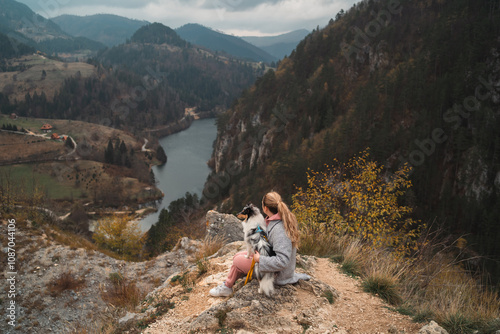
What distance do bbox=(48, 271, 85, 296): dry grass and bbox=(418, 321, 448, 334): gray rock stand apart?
16.5 metres

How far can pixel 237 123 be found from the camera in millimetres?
120125

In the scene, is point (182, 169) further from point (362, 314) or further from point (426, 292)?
point (362, 314)

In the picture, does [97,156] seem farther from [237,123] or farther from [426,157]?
[426,157]

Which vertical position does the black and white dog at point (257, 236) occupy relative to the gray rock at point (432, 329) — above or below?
above

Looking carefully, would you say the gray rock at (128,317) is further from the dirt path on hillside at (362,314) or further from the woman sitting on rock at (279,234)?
the dirt path on hillside at (362,314)

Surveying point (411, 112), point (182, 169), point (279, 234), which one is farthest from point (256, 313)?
point (182, 169)

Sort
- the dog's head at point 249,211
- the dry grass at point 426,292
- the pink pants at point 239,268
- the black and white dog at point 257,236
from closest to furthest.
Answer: the dry grass at point 426,292
the black and white dog at point 257,236
the dog's head at point 249,211
the pink pants at point 239,268

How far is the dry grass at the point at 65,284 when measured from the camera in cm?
1562

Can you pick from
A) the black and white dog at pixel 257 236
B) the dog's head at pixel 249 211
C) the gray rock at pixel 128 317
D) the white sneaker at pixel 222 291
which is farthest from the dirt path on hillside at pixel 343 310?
the dog's head at pixel 249 211

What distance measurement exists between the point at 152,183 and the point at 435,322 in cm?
11945

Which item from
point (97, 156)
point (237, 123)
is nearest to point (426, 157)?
point (237, 123)

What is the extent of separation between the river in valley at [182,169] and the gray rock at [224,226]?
71.0 metres

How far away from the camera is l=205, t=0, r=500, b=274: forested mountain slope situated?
4319 centimetres

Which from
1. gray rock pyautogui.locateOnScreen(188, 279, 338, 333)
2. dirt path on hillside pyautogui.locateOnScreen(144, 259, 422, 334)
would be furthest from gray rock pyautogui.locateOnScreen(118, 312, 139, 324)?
gray rock pyautogui.locateOnScreen(188, 279, 338, 333)
